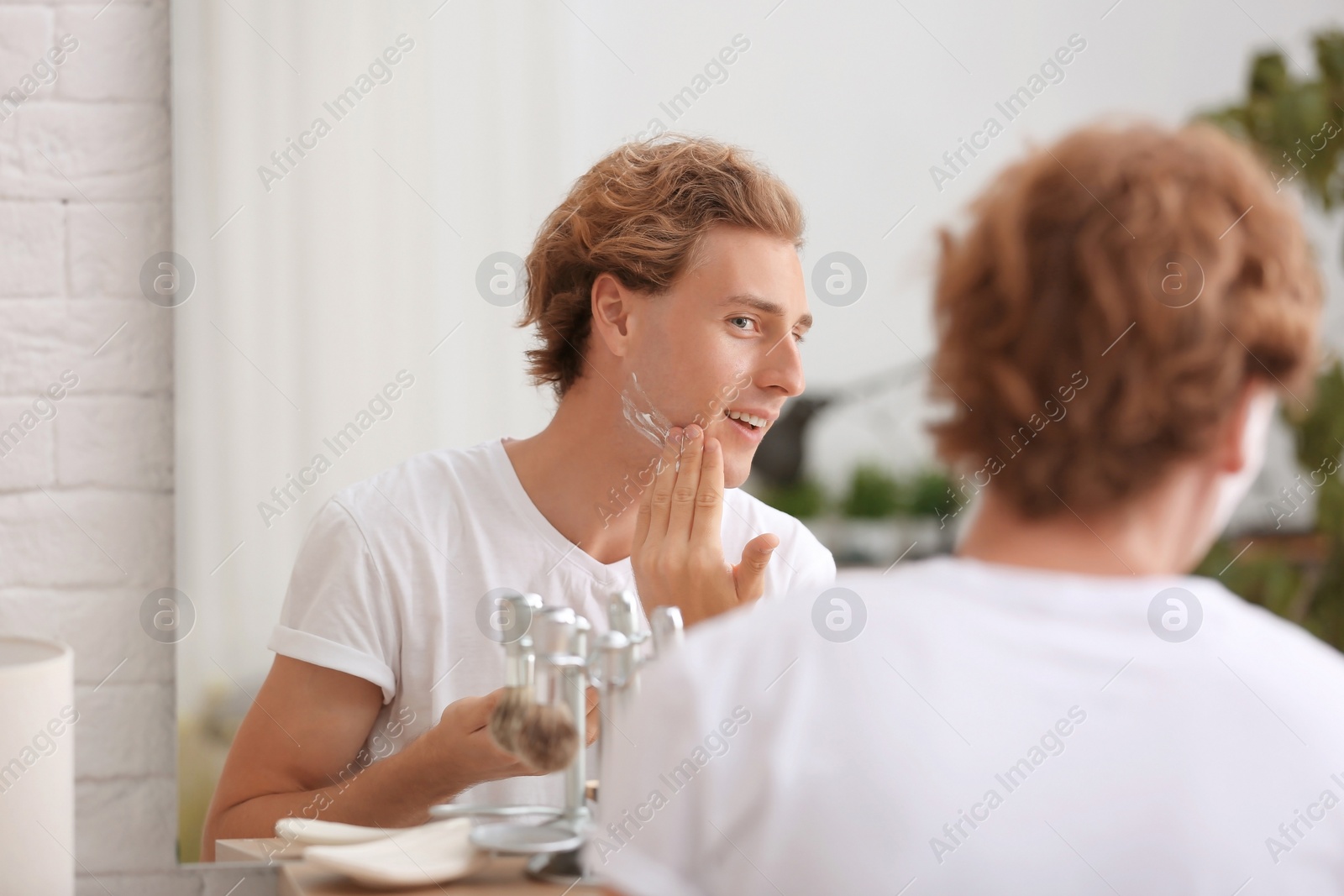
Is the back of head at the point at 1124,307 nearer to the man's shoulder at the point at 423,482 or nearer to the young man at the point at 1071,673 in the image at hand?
the young man at the point at 1071,673

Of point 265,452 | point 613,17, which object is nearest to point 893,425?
point 613,17

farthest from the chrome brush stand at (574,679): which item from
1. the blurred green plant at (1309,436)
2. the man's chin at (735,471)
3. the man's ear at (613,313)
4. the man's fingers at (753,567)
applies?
the blurred green plant at (1309,436)

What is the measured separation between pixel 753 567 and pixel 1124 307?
1.57ft

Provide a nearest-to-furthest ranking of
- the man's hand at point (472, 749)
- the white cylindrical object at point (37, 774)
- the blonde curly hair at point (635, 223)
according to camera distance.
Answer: the white cylindrical object at point (37, 774) → the man's hand at point (472, 749) → the blonde curly hair at point (635, 223)

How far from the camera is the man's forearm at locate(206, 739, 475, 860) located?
2.96 feet

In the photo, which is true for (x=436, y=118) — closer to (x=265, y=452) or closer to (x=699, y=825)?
(x=265, y=452)

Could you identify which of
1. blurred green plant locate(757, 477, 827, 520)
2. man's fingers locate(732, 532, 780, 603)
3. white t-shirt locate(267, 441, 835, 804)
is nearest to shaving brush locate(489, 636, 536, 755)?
white t-shirt locate(267, 441, 835, 804)

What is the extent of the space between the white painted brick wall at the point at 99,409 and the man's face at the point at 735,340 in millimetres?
430

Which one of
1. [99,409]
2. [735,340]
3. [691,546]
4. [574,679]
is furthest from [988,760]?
[99,409]

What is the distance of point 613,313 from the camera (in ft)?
3.57

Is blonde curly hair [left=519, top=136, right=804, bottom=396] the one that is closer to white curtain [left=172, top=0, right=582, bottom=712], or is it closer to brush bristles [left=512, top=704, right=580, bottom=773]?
white curtain [left=172, top=0, right=582, bottom=712]

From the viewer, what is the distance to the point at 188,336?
932mm

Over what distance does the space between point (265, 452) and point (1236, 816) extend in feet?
2.44

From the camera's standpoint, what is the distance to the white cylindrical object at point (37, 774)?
761 mm
